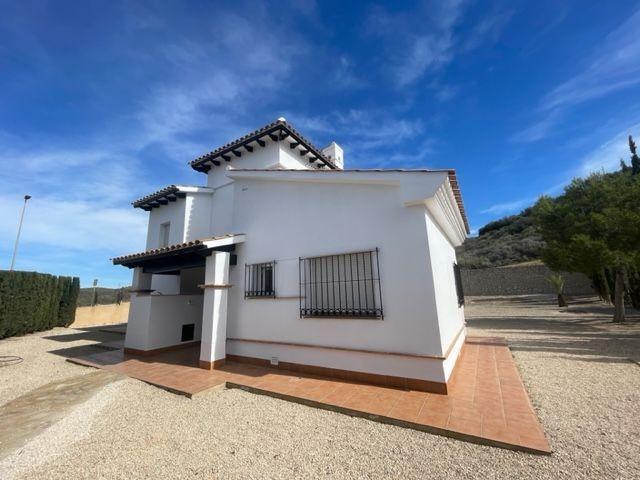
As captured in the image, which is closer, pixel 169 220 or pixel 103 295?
pixel 169 220

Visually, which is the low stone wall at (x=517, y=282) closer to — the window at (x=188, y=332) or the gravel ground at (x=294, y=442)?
the gravel ground at (x=294, y=442)

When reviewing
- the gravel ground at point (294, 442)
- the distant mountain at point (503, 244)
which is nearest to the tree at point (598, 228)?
the gravel ground at point (294, 442)

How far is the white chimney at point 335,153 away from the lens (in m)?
13.6

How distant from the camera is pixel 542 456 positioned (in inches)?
118

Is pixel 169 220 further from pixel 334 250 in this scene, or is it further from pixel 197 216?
Result: pixel 334 250

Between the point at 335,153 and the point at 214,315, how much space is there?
9.72 metres

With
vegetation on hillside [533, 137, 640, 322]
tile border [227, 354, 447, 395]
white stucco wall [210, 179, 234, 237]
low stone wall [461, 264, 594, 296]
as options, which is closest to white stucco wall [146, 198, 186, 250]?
white stucco wall [210, 179, 234, 237]

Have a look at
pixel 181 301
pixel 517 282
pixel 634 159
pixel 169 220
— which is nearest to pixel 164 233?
pixel 169 220

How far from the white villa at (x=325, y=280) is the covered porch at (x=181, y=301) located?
1.4 inches

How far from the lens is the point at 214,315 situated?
692 centimetres

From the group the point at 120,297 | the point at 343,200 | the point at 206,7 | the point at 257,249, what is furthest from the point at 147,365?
the point at 120,297

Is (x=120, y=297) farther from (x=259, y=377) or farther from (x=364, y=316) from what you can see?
(x=364, y=316)

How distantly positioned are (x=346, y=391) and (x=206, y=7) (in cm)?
902

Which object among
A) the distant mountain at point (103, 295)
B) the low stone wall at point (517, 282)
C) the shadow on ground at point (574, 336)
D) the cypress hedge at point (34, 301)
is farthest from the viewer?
the low stone wall at point (517, 282)
